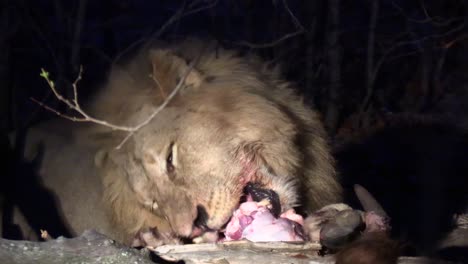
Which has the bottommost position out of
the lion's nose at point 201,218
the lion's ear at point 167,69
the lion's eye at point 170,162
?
the lion's nose at point 201,218

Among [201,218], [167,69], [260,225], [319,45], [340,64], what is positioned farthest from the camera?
[319,45]

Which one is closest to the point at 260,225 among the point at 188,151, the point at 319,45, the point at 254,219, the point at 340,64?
the point at 254,219

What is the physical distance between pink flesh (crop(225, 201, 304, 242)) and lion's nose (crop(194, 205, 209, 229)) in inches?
4.4

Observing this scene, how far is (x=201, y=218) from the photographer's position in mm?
3881

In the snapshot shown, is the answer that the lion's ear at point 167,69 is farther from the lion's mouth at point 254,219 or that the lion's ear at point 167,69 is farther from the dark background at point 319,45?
the dark background at point 319,45

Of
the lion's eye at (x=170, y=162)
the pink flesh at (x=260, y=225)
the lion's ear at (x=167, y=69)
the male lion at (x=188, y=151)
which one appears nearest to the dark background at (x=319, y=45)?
the male lion at (x=188, y=151)

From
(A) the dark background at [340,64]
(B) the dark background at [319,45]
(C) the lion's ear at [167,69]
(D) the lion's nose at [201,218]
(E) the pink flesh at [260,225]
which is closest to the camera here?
(E) the pink flesh at [260,225]

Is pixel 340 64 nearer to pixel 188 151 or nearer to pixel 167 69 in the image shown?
pixel 167 69

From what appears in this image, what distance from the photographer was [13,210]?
16.1 feet

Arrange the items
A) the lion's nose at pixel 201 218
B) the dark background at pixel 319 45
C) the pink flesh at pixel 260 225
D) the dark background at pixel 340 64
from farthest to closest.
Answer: the dark background at pixel 319 45 → the dark background at pixel 340 64 → the lion's nose at pixel 201 218 → the pink flesh at pixel 260 225

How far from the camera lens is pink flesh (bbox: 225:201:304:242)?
3.56 meters

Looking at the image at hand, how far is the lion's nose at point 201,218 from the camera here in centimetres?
386

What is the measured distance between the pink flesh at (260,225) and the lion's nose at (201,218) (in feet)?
0.37

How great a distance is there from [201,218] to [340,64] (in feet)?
16.1
